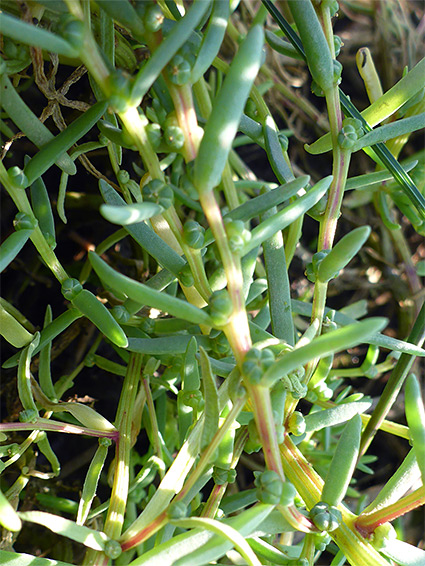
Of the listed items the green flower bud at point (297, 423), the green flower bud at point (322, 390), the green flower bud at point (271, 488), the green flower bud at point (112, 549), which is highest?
the green flower bud at point (322, 390)

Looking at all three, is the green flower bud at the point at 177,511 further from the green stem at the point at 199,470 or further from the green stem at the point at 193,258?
the green stem at the point at 193,258

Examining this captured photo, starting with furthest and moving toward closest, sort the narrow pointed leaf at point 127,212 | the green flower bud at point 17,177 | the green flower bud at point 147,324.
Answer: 1. the green flower bud at point 147,324
2. the green flower bud at point 17,177
3. the narrow pointed leaf at point 127,212

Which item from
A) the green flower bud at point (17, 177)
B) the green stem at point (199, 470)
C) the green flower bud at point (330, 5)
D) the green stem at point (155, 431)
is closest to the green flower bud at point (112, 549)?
the green stem at point (199, 470)

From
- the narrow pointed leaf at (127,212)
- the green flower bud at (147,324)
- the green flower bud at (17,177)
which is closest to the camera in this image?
the narrow pointed leaf at (127,212)

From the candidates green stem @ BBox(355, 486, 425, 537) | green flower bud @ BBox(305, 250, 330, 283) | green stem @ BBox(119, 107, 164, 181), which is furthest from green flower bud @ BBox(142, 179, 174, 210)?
green stem @ BBox(355, 486, 425, 537)

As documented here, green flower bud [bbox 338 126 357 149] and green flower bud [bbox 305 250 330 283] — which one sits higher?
green flower bud [bbox 338 126 357 149]

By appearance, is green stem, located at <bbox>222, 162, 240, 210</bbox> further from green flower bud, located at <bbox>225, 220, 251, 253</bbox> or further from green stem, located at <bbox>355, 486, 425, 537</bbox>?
green stem, located at <bbox>355, 486, 425, 537</bbox>
